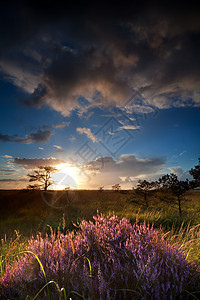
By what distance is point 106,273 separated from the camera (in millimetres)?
2873

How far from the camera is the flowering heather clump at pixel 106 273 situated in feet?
7.69

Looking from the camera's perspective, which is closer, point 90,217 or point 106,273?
point 106,273

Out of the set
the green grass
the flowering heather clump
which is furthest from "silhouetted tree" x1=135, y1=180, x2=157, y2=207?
the flowering heather clump

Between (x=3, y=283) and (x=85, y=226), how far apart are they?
166 centimetres

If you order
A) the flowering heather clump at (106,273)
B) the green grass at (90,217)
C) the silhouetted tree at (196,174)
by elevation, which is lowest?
the green grass at (90,217)

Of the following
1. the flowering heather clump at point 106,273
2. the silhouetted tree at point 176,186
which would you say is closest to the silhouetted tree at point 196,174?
the silhouetted tree at point 176,186

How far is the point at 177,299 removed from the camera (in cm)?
232

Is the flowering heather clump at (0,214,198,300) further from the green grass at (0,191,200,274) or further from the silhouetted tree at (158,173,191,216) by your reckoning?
the silhouetted tree at (158,173,191,216)

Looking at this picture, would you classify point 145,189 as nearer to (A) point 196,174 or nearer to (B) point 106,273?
(A) point 196,174

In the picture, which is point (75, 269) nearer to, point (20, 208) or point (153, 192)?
point (153, 192)

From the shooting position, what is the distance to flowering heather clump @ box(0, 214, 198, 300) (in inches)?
92.3

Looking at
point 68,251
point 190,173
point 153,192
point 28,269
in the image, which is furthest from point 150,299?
point 153,192

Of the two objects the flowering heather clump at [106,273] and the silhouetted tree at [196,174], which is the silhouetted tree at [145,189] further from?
the flowering heather clump at [106,273]

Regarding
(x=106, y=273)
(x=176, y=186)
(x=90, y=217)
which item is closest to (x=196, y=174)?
(x=176, y=186)
